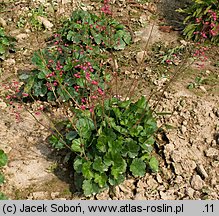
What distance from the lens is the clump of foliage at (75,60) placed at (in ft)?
18.1

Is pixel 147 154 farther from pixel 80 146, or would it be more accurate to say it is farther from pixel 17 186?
pixel 17 186

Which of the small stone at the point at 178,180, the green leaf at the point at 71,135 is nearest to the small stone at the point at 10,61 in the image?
the green leaf at the point at 71,135

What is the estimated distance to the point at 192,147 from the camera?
5.09 metres

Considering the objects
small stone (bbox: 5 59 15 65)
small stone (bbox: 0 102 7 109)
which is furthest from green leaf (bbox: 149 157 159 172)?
small stone (bbox: 5 59 15 65)

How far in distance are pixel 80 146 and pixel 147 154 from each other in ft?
2.45

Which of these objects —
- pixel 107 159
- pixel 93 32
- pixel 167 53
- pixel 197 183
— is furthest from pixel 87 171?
pixel 167 53

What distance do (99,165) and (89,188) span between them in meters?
0.27

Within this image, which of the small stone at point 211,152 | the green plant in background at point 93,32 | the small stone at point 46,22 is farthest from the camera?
the small stone at point 46,22

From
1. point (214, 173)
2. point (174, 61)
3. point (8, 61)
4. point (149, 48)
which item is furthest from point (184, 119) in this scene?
point (8, 61)

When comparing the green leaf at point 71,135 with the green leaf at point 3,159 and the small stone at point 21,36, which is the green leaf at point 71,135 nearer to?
the green leaf at point 3,159

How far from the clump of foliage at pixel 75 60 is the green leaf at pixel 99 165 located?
0.83 m

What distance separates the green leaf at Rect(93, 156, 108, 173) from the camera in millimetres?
4500

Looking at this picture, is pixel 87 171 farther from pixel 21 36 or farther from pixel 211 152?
pixel 21 36

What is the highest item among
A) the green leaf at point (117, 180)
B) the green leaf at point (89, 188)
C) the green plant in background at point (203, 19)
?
the green plant in background at point (203, 19)
